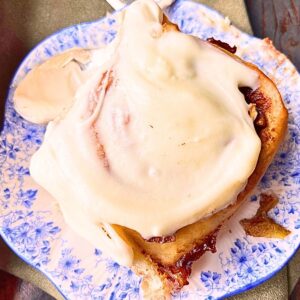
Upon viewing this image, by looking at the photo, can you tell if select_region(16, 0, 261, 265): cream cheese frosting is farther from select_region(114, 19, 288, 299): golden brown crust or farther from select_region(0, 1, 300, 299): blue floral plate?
select_region(0, 1, 300, 299): blue floral plate

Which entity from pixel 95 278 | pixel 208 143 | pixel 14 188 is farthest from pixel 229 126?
pixel 14 188

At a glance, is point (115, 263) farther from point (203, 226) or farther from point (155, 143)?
point (155, 143)

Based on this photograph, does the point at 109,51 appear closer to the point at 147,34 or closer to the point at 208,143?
the point at 147,34

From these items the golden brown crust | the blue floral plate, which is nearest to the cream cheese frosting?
the golden brown crust

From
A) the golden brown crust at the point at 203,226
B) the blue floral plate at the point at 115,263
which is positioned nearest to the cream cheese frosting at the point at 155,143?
the golden brown crust at the point at 203,226

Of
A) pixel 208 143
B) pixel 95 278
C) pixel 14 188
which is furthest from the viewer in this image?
pixel 14 188

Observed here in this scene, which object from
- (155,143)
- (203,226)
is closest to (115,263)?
(203,226)
